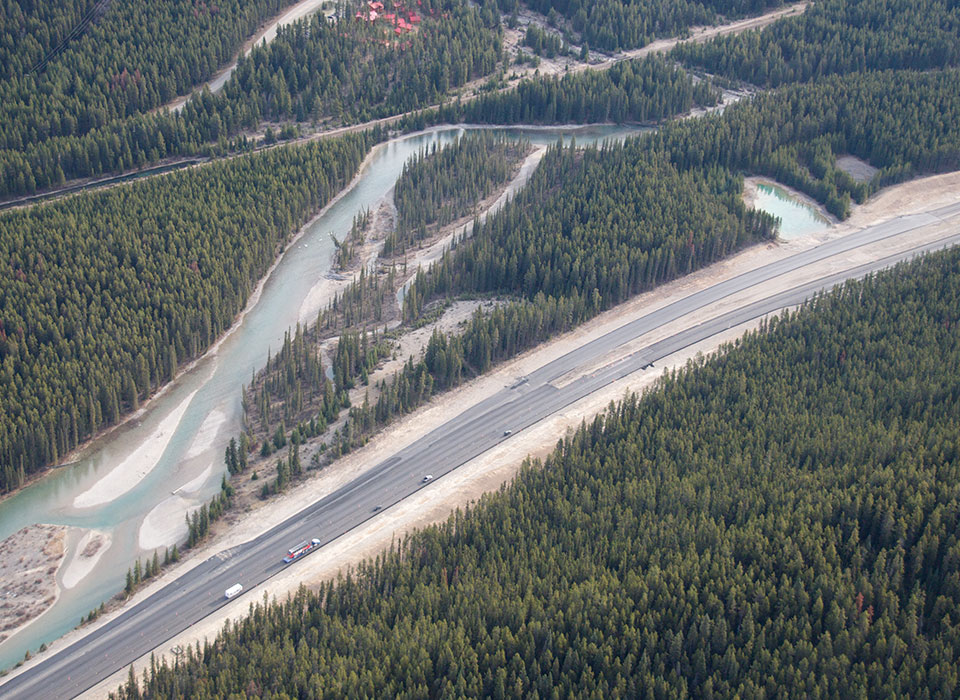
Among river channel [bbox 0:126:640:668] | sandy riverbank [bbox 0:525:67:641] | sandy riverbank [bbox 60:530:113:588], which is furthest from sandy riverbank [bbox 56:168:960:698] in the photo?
sandy riverbank [bbox 0:525:67:641]

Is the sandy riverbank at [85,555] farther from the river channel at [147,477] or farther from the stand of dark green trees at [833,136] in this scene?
the stand of dark green trees at [833,136]

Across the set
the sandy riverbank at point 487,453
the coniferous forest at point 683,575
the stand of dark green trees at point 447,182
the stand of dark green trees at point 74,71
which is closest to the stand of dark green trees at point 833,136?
the sandy riverbank at point 487,453

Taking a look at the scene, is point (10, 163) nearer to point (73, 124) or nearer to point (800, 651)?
point (73, 124)

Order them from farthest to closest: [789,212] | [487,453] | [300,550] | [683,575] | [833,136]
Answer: [833,136] → [789,212] → [487,453] → [300,550] → [683,575]

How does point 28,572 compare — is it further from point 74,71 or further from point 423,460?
point 74,71

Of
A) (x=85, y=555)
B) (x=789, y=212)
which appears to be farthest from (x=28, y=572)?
(x=789, y=212)
